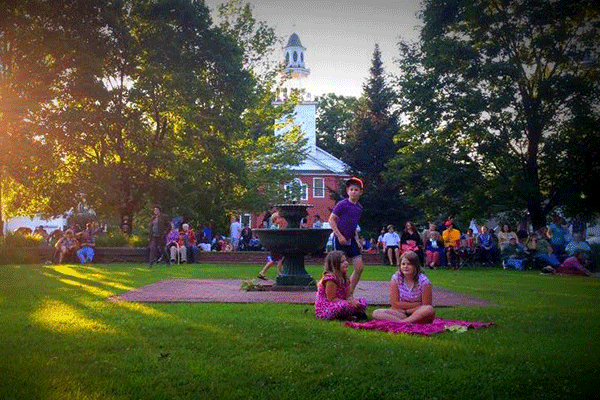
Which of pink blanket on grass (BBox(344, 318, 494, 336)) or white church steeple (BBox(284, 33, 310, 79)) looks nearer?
pink blanket on grass (BBox(344, 318, 494, 336))

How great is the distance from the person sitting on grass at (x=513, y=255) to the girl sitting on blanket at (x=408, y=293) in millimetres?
18339

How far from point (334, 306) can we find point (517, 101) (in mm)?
27403

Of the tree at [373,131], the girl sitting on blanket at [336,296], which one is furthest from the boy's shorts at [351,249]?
the tree at [373,131]

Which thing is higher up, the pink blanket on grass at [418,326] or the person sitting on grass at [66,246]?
the person sitting on grass at [66,246]

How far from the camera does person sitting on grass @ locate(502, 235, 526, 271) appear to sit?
2581 centimetres

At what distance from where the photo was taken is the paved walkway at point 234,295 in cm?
1123

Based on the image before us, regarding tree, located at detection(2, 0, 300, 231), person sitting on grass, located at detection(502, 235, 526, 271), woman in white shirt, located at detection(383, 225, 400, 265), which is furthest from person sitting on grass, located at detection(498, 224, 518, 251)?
tree, located at detection(2, 0, 300, 231)

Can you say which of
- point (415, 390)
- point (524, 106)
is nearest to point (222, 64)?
point (524, 106)

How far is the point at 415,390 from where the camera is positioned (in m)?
4.96

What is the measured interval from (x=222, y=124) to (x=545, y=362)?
110ft

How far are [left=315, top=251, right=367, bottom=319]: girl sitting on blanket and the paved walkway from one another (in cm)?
204

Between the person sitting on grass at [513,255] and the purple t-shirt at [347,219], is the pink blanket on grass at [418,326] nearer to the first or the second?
the purple t-shirt at [347,219]

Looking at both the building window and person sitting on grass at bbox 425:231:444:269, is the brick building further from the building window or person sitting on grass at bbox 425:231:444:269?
person sitting on grass at bbox 425:231:444:269

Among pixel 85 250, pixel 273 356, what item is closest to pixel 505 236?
pixel 85 250
